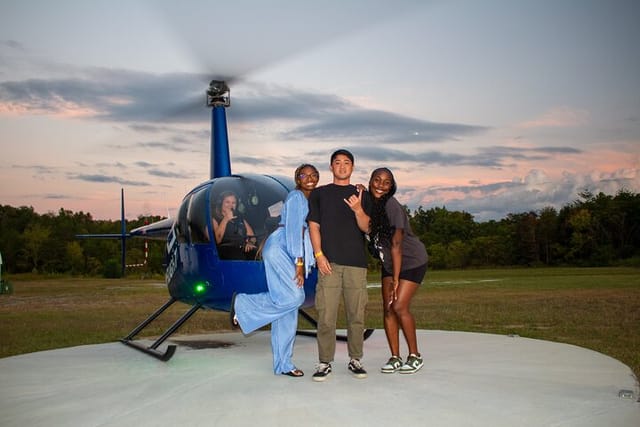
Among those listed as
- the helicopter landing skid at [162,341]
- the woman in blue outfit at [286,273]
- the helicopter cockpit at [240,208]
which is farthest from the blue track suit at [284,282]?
the helicopter landing skid at [162,341]

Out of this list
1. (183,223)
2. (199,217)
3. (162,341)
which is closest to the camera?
(199,217)

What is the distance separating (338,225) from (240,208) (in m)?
1.71

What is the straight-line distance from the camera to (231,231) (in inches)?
288

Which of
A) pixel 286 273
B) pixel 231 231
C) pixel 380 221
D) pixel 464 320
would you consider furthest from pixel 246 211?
pixel 464 320

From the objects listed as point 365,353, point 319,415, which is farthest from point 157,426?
point 365,353

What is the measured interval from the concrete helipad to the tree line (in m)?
53.1

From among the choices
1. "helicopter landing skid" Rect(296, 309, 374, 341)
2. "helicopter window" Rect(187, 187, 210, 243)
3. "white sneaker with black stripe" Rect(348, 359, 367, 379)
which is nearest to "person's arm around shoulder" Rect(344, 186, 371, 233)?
"white sneaker with black stripe" Rect(348, 359, 367, 379)

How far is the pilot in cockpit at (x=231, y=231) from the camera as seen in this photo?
283 inches

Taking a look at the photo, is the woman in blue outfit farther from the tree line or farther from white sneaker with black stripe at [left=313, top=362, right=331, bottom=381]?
the tree line

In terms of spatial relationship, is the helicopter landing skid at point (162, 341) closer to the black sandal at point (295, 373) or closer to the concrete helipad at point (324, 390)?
the concrete helipad at point (324, 390)

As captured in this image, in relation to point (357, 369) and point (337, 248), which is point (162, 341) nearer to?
point (357, 369)

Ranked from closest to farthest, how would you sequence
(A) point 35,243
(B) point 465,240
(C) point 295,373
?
(C) point 295,373 → (A) point 35,243 → (B) point 465,240

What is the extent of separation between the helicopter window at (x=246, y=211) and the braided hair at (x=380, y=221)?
5.02ft

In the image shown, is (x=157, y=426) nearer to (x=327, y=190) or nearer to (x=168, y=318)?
(x=327, y=190)
